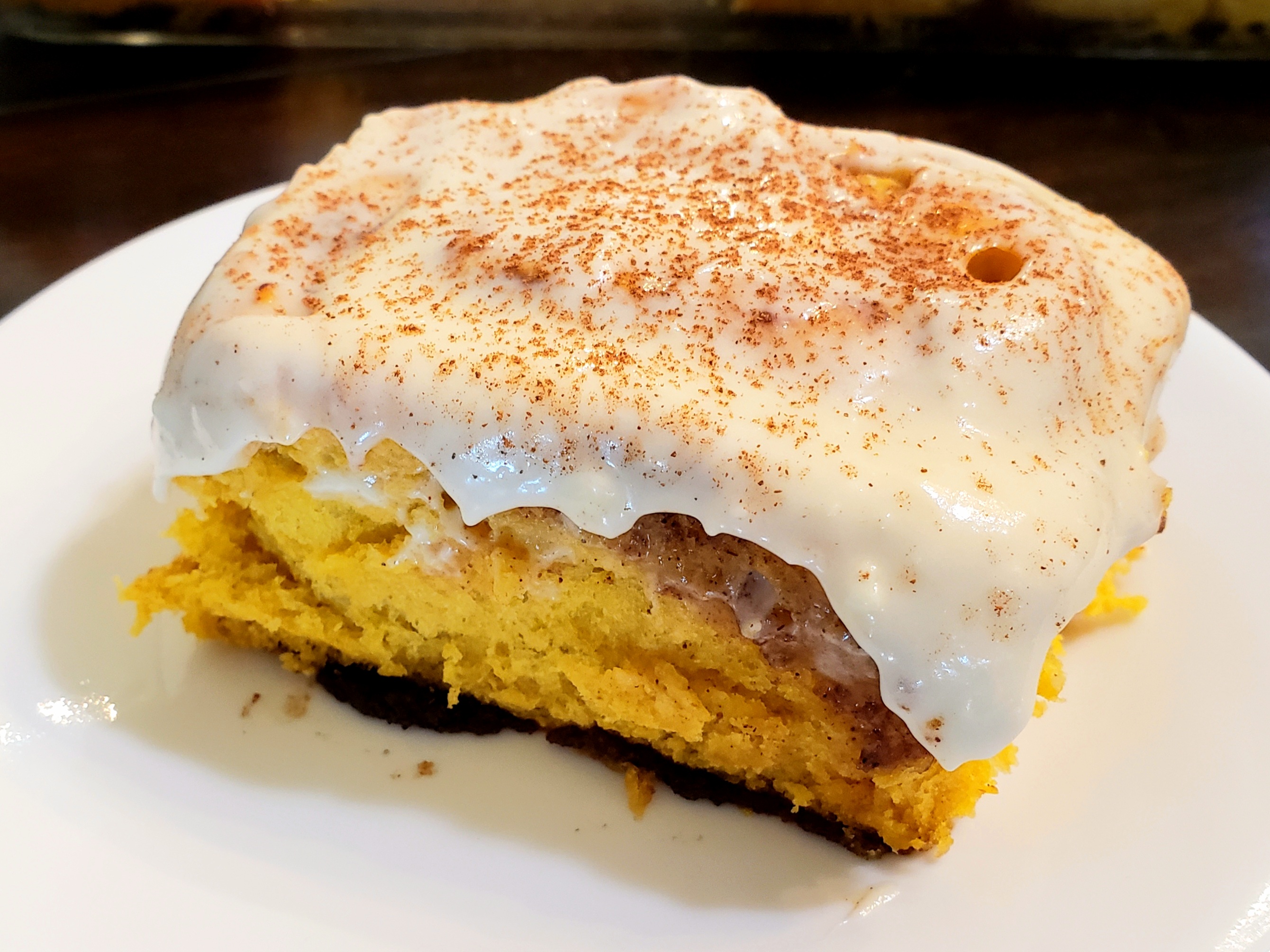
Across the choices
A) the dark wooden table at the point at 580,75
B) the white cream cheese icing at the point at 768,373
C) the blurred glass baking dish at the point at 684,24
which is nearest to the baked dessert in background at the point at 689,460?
the white cream cheese icing at the point at 768,373

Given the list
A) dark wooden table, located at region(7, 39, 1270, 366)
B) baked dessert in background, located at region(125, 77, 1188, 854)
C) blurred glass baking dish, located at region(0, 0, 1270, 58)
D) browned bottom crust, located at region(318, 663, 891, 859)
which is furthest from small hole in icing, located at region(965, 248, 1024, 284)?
blurred glass baking dish, located at region(0, 0, 1270, 58)

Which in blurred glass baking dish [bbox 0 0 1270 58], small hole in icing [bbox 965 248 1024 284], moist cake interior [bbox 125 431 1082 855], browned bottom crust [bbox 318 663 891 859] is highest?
small hole in icing [bbox 965 248 1024 284]

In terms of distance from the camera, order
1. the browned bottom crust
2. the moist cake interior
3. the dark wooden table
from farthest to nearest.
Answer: the dark wooden table < the browned bottom crust < the moist cake interior

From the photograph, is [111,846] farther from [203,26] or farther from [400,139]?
[203,26]

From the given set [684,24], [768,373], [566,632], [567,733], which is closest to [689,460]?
[768,373]

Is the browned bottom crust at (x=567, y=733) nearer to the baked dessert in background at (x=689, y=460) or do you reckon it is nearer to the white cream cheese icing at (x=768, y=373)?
the baked dessert in background at (x=689, y=460)

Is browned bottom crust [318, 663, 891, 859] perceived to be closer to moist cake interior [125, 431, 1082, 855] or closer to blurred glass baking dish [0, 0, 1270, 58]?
moist cake interior [125, 431, 1082, 855]

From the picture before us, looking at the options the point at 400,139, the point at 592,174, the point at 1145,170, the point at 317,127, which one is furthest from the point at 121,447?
the point at 1145,170
